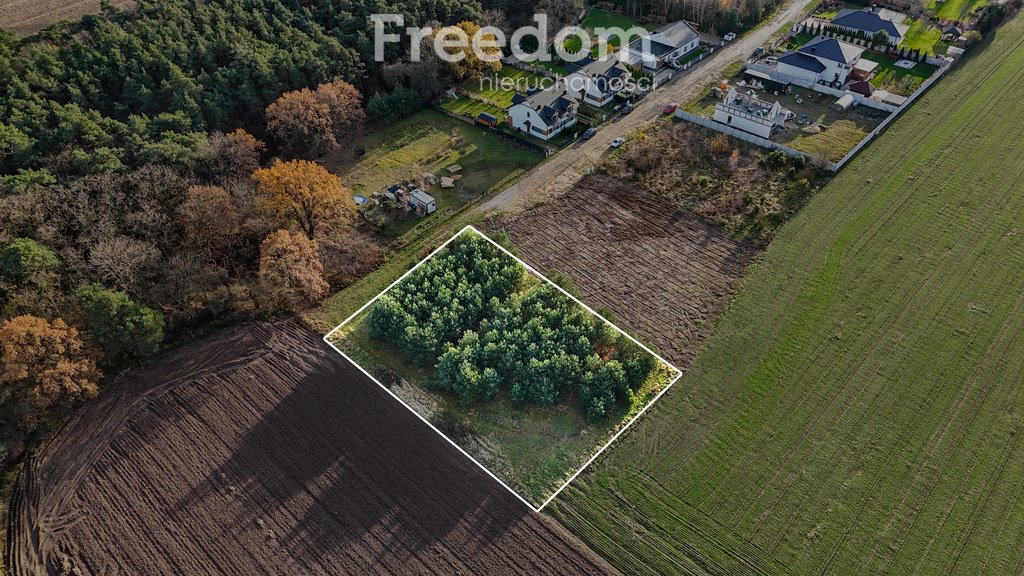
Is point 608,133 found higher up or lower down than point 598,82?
lower down

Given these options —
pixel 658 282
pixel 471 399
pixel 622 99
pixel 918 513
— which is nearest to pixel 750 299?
pixel 658 282

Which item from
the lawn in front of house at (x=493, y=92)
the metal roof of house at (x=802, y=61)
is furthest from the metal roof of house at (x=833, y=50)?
the lawn in front of house at (x=493, y=92)

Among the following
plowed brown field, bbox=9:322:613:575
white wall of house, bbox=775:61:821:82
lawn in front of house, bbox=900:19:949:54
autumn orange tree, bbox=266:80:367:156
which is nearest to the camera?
plowed brown field, bbox=9:322:613:575

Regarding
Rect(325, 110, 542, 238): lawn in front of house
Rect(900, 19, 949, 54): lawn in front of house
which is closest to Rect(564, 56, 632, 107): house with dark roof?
Rect(325, 110, 542, 238): lawn in front of house

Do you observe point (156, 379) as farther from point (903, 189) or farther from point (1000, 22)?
point (1000, 22)

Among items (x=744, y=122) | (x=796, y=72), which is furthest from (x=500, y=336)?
(x=796, y=72)

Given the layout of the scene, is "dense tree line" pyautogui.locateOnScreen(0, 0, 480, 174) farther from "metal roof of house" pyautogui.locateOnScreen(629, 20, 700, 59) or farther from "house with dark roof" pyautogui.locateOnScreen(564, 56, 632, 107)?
"metal roof of house" pyautogui.locateOnScreen(629, 20, 700, 59)

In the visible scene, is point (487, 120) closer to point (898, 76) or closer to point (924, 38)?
point (898, 76)
